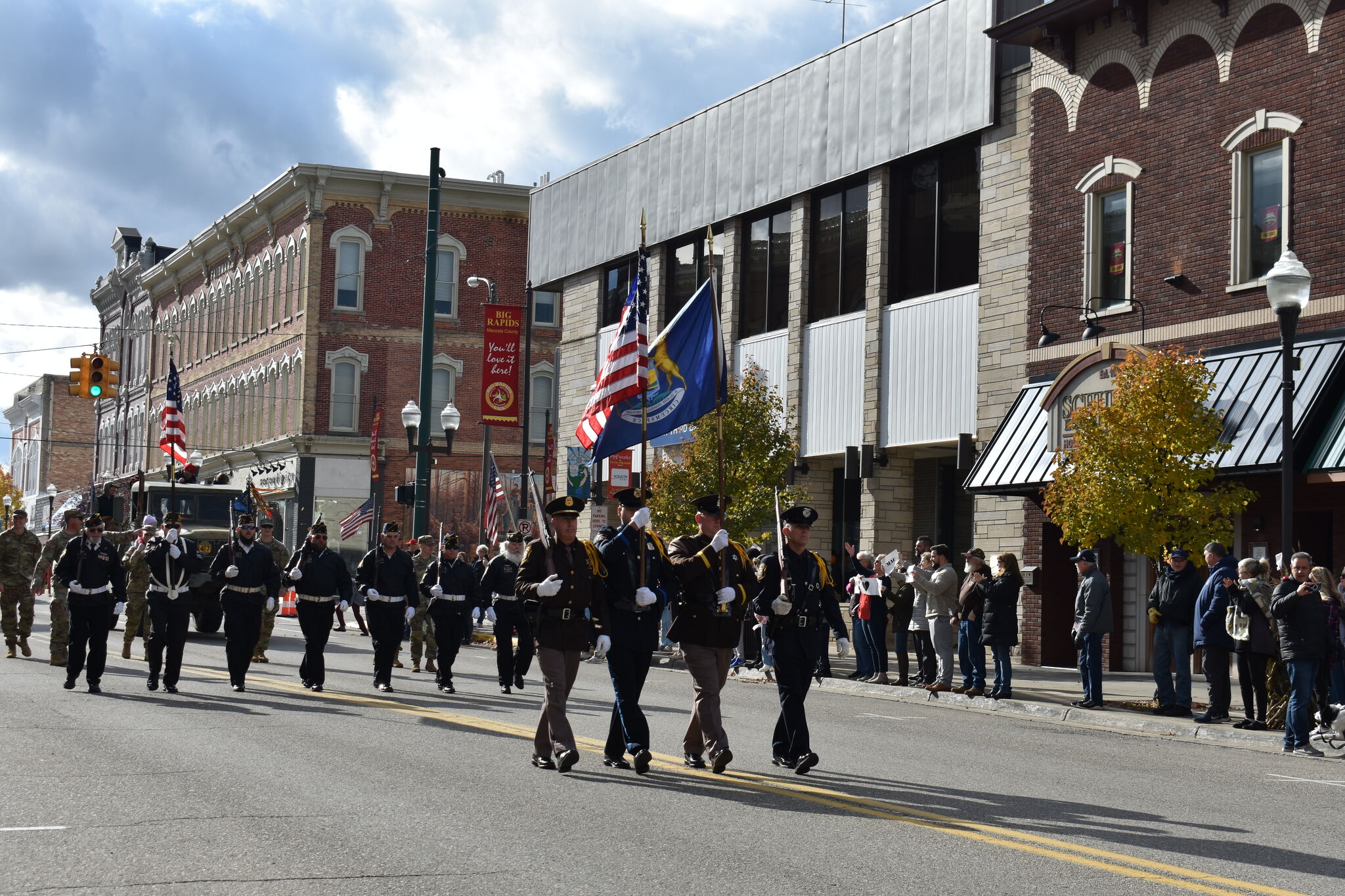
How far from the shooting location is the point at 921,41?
1103 inches

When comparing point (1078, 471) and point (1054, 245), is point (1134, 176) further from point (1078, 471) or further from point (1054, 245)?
point (1078, 471)

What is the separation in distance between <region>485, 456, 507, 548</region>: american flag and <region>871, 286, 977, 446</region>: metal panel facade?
8597mm

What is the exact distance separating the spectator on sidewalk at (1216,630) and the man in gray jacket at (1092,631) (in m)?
1.35

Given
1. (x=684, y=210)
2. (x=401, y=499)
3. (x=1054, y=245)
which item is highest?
(x=684, y=210)

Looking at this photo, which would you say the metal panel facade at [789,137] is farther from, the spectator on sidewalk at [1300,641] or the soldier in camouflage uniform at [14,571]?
the soldier in camouflage uniform at [14,571]

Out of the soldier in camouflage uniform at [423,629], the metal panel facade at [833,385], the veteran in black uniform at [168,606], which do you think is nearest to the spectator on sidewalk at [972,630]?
the soldier in camouflage uniform at [423,629]

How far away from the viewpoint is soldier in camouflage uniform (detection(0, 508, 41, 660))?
21.1m

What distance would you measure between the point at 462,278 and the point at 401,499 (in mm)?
22280

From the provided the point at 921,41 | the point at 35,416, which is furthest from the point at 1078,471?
the point at 35,416

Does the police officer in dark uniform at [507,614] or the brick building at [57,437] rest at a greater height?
the brick building at [57,437]

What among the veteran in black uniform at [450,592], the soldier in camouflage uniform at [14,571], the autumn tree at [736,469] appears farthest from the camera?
the autumn tree at [736,469]

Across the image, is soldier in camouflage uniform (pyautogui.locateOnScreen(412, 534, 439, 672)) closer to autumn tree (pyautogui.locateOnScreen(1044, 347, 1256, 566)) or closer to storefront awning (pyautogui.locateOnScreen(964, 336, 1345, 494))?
autumn tree (pyautogui.locateOnScreen(1044, 347, 1256, 566))

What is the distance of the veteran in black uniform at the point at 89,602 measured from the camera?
54.4ft

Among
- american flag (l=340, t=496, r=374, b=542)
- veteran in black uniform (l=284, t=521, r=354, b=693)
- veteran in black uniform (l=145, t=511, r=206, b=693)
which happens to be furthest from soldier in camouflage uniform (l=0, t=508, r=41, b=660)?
american flag (l=340, t=496, r=374, b=542)
